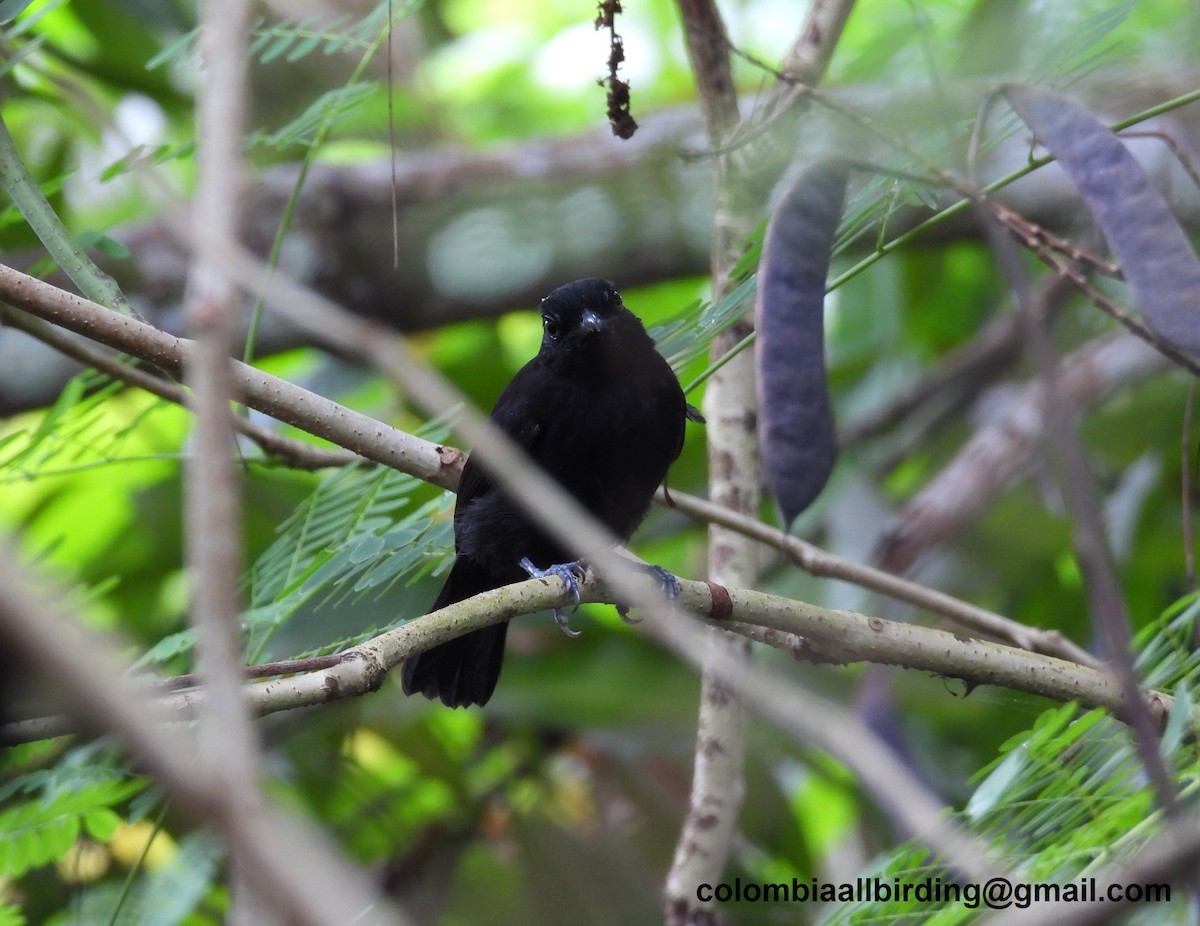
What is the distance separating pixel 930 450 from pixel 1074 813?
3594 mm

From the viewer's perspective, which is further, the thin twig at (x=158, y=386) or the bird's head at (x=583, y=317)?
the bird's head at (x=583, y=317)

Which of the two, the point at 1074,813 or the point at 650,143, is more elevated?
the point at 650,143

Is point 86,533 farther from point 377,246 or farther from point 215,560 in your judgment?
point 215,560

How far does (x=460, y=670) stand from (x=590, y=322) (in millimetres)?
963

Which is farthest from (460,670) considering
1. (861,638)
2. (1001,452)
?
(1001,452)

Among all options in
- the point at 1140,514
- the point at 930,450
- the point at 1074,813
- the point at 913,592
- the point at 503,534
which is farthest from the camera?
the point at 930,450

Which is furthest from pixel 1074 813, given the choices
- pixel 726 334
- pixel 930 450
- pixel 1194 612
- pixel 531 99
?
pixel 531 99

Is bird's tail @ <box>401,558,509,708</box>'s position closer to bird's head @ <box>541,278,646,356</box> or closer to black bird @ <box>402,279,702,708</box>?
black bird @ <box>402,279,702,708</box>

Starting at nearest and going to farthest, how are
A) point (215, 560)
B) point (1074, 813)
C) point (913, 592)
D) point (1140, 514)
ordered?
point (215, 560) < point (1074, 813) < point (913, 592) < point (1140, 514)

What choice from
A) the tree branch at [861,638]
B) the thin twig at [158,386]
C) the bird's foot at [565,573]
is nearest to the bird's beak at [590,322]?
the bird's foot at [565,573]

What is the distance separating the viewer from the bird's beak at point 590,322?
3389mm

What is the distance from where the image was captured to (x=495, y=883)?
4738 mm

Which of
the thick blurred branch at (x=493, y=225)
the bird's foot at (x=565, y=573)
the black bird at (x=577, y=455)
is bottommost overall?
the bird's foot at (x=565, y=573)

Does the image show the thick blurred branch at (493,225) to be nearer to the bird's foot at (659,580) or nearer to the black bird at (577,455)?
the black bird at (577,455)
